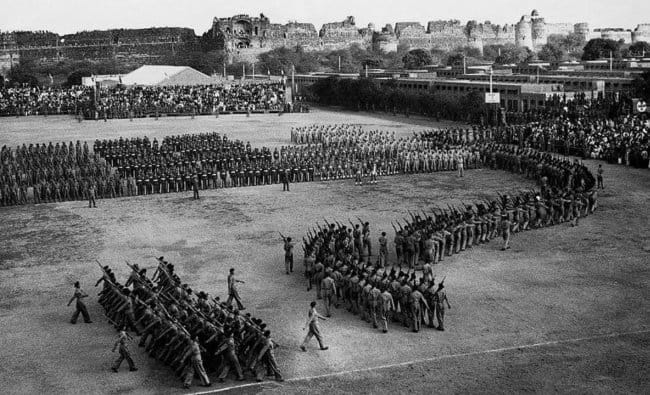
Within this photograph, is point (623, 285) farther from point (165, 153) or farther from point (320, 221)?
point (165, 153)

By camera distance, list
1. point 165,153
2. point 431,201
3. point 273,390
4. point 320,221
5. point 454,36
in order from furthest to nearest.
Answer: point 454,36 → point 165,153 → point 431,201 → point 320,221 → point 273,390

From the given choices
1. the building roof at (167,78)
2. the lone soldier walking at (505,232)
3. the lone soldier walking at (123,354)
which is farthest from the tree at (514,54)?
the lone soldier walking at (123,354)

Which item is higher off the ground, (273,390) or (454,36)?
(454,36)

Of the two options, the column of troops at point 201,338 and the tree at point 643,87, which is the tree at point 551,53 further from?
the column of troops at point 201,338

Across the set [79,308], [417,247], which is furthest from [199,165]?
[79,308]

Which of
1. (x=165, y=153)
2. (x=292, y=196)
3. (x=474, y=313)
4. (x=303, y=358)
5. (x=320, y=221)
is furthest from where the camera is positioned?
(x=165, y=153)

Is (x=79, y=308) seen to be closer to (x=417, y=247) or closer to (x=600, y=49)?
(x=417, y=247)

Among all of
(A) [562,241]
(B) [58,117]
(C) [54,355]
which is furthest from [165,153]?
(B) [58,117]
